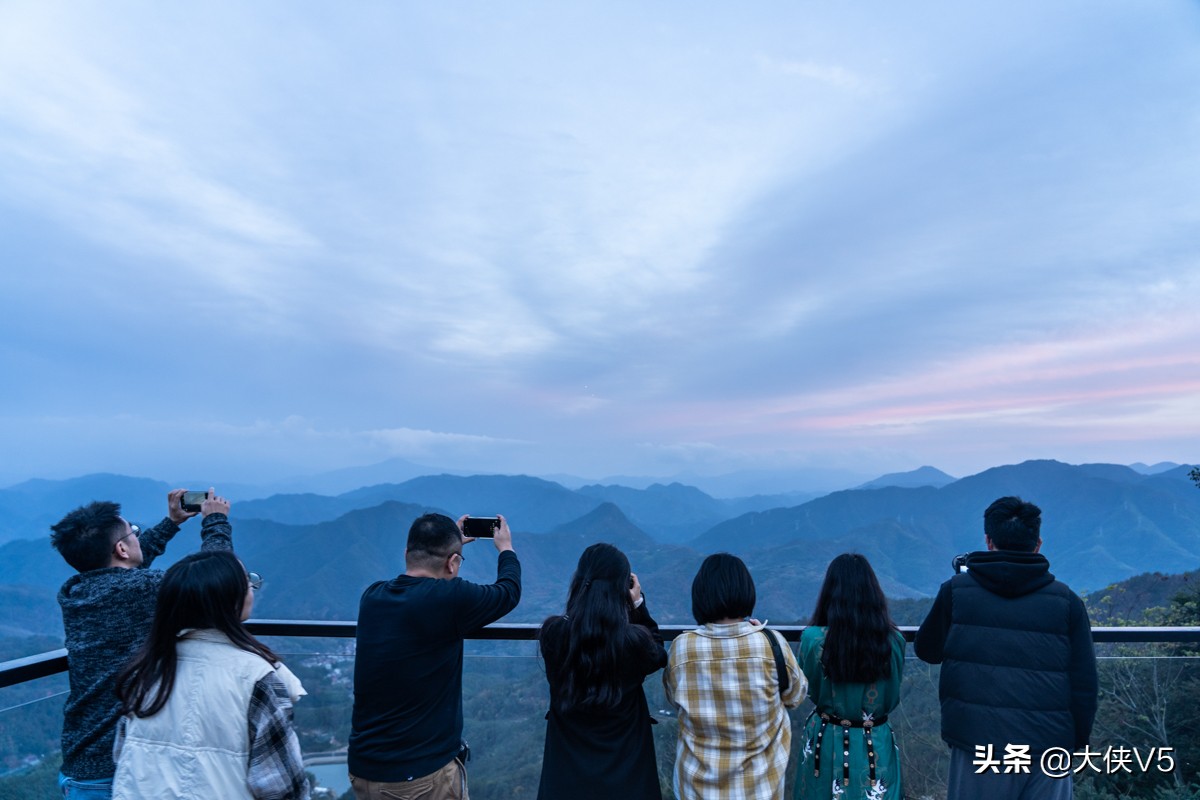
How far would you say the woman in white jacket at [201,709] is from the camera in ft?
5.56

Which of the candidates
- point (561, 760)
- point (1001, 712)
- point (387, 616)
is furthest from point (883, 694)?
point (387, 616)

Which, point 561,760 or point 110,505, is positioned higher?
point 110,505

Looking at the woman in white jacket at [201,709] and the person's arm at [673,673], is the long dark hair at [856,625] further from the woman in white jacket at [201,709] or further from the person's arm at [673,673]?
the woman in white jacket at [201,709]

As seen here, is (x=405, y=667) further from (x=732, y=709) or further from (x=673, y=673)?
(x=732, y=709)

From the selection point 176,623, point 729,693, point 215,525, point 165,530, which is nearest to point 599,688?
point 729,693

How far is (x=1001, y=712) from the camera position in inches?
91.3

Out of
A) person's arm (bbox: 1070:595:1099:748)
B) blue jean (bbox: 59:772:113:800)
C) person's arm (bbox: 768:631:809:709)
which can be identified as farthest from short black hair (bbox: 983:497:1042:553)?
blue jean (bbox: 59:772:113:800)

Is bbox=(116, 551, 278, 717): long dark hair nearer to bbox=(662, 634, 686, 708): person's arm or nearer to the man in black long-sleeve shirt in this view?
the man in black long-sleeve shirt

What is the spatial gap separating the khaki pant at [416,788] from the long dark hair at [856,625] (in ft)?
4.97

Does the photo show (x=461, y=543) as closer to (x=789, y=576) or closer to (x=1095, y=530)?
(x=789, y=576)

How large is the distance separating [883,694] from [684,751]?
0.81 m

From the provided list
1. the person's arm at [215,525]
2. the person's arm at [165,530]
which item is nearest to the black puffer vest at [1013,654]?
the person's arm at [215,525]

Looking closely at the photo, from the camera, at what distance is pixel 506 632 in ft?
9.06

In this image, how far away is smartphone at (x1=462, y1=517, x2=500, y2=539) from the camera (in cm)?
261
